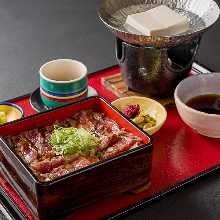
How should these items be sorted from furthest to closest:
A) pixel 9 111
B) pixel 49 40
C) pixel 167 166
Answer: pixel 49 40
pixel 9 111
pixel 167 166

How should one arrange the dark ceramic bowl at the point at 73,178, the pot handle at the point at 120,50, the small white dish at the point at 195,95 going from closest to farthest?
the dark ceramic bowl at the point at 73,178 → the small white dish at the point at 195,95 → the pot handle at the point at 120,50

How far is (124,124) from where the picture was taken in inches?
39.3

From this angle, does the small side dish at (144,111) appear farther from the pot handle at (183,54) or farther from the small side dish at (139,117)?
the pot handle at (183,54)

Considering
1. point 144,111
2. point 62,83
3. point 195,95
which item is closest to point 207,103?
point 195,95

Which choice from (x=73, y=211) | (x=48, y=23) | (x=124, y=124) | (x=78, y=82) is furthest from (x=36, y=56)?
(x=73, y=211)

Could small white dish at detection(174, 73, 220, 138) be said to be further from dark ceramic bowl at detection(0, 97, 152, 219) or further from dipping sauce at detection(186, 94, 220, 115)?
dark ceramic bowl at detection(0, 97, 152, 219)

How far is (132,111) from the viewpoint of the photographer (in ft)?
3.73

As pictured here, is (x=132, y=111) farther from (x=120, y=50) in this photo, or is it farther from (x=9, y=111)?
(x=9, y=111)

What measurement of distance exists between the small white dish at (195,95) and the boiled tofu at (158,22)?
4.5 inches

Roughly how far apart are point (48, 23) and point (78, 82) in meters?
0.55

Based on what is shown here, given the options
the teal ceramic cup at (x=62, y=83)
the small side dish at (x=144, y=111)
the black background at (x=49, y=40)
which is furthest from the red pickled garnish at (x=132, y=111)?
the black background at (x=49, y=40)

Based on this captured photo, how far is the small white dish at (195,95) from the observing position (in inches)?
42.7

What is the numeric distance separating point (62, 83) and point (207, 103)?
1.04 ft

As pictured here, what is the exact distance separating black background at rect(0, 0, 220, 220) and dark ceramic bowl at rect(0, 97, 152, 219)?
16 cm
